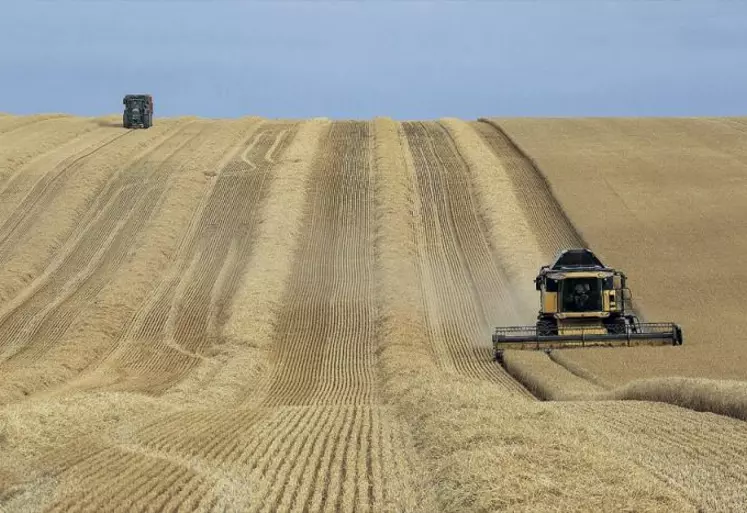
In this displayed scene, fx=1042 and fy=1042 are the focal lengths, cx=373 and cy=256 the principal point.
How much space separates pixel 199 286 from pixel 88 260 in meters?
5.65

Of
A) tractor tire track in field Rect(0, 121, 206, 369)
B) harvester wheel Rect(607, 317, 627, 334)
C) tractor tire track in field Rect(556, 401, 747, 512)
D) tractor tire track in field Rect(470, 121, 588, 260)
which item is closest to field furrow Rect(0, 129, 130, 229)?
tractor tire track in field Rect(0, 121, 206, 369)

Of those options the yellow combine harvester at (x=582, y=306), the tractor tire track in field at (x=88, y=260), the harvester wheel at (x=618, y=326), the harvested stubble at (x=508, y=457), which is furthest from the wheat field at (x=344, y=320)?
the harvester wheel at (x=618, y=326)

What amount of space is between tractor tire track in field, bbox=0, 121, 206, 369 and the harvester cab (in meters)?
7.71

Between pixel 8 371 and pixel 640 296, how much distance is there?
61.3 ft

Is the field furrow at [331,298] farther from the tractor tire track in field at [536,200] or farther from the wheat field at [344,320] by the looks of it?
the tractor tire track in field at [536,200]

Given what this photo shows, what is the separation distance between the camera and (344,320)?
31.9 m

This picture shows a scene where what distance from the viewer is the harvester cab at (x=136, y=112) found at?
210ft

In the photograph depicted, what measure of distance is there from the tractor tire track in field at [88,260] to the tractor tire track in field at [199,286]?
7.05 feet

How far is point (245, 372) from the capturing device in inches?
1008

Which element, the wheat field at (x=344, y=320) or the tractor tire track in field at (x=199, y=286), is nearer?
the wheat field at (x=344, y=320)

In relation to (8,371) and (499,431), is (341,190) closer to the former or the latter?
(8,371)

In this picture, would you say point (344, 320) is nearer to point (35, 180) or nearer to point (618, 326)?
point (618, 326)

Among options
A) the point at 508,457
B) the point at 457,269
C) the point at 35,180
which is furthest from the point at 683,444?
the point at 35,180

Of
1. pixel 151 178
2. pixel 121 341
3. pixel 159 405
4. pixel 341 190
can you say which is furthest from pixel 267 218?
pixel 159 405
